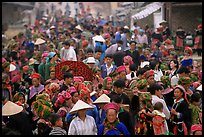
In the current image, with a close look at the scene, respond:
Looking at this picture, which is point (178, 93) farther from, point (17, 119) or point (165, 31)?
point (165, 31)

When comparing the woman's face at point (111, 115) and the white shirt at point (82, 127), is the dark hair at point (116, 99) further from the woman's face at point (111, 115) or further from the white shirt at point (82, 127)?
the woman's face at point (111, 115)

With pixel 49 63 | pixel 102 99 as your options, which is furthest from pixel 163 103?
pixel 49 63

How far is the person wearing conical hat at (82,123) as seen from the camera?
712cm

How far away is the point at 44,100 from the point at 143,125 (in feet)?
5.59

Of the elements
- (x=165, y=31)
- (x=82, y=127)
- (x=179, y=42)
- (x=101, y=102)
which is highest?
(x=101, y=102)

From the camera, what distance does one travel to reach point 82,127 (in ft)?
23.4

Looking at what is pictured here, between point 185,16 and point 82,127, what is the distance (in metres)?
16.2

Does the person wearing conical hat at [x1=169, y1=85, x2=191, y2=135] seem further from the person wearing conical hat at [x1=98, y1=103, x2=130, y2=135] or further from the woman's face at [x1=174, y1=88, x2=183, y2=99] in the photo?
the person wearing conical hat at [x1=98, y1=103, x2=130, y2=135]

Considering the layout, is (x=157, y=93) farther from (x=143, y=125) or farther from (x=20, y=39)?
(x=20, y=39)

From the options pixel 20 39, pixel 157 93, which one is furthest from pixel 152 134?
pixel 20 39

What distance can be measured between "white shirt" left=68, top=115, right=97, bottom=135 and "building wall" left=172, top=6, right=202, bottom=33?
15.8 meters

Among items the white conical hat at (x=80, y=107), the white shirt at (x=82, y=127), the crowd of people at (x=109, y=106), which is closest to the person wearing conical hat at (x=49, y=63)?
the crowd of people at (x=109, y=106)

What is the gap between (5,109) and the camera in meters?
7.76

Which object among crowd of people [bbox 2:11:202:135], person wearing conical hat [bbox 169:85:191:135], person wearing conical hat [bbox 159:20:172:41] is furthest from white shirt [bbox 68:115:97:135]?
person wearing conical hat [bbox 159:20:172:41]
